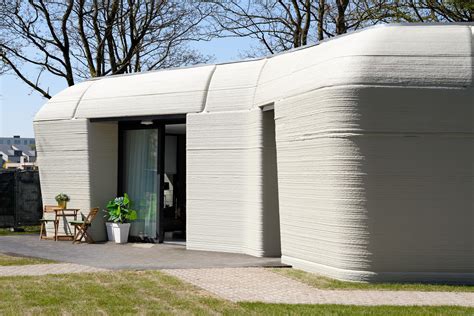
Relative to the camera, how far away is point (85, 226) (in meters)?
16.4

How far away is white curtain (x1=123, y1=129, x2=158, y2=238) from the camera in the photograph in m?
16.5

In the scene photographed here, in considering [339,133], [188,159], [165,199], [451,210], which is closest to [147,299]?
[339,133]

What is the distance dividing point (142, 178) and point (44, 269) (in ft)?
15.3

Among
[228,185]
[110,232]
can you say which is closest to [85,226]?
[110,232]

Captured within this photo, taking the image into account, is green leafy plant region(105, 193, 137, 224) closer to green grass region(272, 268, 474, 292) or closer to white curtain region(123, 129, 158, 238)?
white curtain region(123, 129, 158, 238)

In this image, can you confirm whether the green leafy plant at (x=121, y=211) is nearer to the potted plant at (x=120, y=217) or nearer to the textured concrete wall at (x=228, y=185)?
the potted plant at (x=120, y=217)

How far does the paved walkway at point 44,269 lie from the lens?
39.6 ft

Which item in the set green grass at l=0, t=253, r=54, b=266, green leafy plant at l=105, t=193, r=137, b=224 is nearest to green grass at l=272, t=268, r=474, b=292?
green grass at l=0, t=253, r=54, b=266

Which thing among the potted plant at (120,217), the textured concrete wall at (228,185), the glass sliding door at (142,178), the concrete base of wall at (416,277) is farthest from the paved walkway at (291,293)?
the potted plant at (120,217)

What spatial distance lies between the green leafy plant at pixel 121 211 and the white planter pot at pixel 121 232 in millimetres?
103

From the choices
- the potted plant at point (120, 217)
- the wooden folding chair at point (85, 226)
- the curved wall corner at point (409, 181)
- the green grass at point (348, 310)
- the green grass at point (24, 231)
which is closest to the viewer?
the green grass at point (348, 310)

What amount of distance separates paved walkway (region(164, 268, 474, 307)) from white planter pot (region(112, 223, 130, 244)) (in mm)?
4817

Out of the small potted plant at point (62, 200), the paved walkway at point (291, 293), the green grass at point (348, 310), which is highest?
the small potted plant at point (62, 200)

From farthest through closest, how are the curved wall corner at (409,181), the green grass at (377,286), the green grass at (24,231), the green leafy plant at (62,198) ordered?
the green grass at (24,231) → the green leafy plant at (62,198) → the curved wall corner at (409,181) → the green grass at (377,286)
